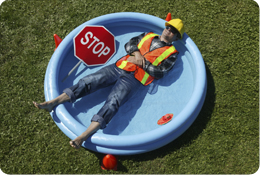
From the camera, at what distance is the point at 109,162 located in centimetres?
326

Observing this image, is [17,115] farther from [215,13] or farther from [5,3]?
[215,13]

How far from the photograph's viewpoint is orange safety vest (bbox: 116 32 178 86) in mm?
3555

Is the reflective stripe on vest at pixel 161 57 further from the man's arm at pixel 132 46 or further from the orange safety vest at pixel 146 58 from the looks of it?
the man's arm at pixel 132 46

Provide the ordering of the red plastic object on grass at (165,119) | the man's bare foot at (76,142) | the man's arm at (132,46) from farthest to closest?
the man's arm at (132,46) → the red plastic object on grass at (165,119) → the man's bare foot at (76,142)

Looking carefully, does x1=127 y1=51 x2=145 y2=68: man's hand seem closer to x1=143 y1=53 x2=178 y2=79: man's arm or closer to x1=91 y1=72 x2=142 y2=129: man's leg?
x1=143 y1=53 x2=178 y2=79: man's arm

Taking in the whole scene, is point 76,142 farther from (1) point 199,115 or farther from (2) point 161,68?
(1) point 199,115

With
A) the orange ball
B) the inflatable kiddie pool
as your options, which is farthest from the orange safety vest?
the orange ball

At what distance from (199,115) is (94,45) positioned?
2.06m

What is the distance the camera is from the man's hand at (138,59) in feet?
11.8

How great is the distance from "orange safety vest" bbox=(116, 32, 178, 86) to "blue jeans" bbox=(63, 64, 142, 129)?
0.08m

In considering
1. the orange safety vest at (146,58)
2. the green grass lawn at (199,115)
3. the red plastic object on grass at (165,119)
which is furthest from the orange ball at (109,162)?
the orange safety vest at (146,58)

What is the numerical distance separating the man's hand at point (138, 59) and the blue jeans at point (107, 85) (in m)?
0.20

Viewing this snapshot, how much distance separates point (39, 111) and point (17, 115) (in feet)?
1.18

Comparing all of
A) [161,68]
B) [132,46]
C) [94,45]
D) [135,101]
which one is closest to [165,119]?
[135,101]
